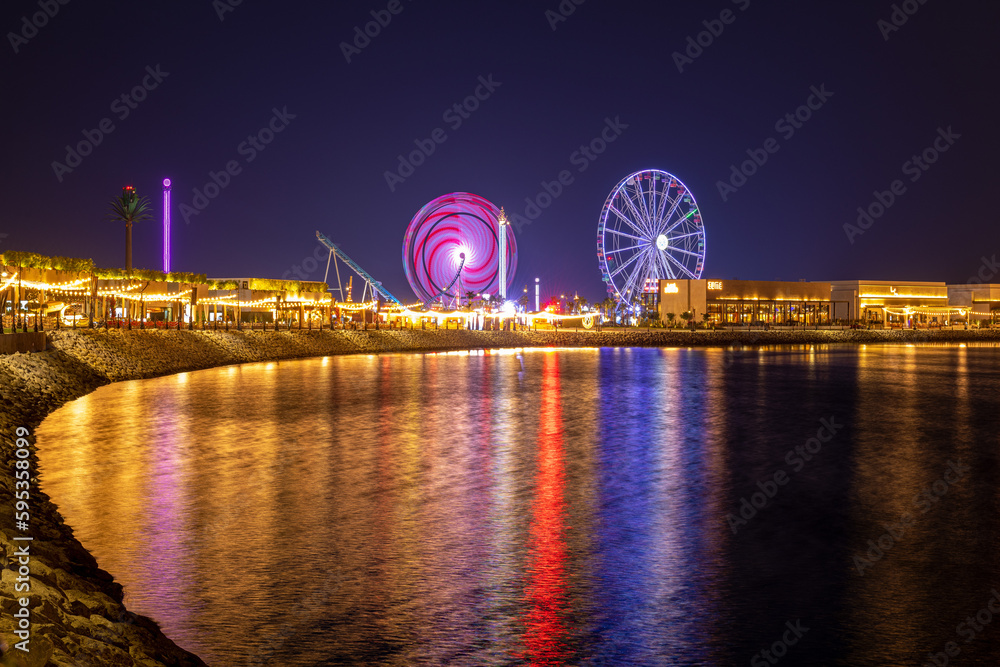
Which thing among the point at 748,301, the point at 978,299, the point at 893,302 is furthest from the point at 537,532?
the point at 978,299

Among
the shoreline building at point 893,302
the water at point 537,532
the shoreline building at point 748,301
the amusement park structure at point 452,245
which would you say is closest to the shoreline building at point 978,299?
the shoreline building at point 893,302

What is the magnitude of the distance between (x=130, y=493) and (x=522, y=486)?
22.7 feet

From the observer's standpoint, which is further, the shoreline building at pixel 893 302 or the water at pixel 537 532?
the shoreline building at pixel 893 302

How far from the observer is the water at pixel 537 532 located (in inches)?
314

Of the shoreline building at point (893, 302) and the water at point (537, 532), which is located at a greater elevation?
the shoreline building at point (893, 302)

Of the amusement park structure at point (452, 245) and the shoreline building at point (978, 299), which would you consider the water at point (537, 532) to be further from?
the shoreline building at point (978, 299)

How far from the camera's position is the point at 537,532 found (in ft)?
39.9

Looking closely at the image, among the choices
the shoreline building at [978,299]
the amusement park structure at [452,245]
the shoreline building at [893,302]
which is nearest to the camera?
the amusement park structure at [452,245]

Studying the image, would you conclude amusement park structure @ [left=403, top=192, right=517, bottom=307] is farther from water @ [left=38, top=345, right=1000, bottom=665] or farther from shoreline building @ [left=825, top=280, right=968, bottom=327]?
shoreline building @ [left=825, top=280, right=968, bottom=327]

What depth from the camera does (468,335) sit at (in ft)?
343

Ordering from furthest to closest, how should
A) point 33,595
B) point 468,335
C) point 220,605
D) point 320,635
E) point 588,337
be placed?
point 588,337, point 468,335, point 220,605, point 320,635, point 33,595

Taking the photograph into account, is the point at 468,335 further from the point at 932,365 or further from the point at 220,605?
the point at 220,605

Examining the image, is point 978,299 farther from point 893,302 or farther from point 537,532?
point 537,532

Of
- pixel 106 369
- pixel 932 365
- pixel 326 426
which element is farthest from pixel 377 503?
pixel 932 365
